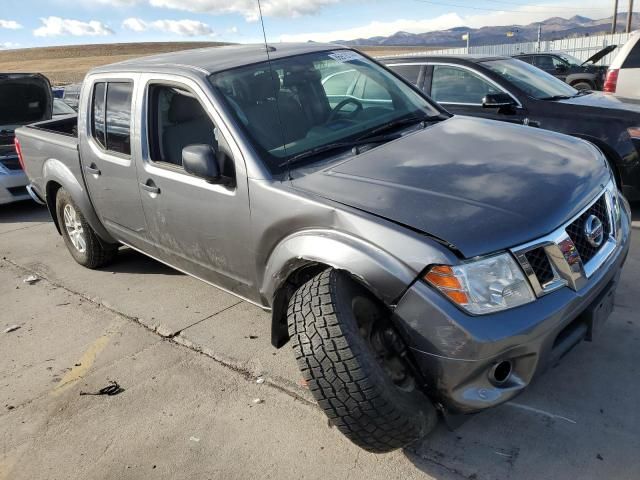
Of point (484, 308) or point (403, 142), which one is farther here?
point (403, 142)

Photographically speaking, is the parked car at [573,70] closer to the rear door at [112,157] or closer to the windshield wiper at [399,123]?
the windshield wiper at [399,123]

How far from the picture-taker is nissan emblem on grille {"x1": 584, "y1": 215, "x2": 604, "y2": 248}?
8.50 ft

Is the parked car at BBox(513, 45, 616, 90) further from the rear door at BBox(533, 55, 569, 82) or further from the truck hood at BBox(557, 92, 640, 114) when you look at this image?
the truck hood at BBox(557, 92, 640, 114)

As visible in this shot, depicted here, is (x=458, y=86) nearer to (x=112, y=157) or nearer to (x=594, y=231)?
(x=112, y=157)

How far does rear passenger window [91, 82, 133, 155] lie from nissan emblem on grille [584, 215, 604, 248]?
2.85 metres

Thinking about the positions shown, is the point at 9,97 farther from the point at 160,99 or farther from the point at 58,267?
the point at 160,99

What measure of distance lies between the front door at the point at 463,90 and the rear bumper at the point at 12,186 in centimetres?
539

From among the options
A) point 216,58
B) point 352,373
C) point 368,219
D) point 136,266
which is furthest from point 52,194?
point 352,373

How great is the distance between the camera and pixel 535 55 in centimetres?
1703

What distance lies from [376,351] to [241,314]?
5.99 feet

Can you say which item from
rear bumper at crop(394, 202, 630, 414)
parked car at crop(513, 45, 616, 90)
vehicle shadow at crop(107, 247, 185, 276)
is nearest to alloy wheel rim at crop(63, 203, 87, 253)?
vehicle shadow at crop(107, 247, 185, 276)

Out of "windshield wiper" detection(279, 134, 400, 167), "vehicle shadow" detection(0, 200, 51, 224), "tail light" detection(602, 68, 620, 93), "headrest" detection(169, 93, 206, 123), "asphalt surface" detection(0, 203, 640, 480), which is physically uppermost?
"headrest" detection(169, 93, 206, 123)

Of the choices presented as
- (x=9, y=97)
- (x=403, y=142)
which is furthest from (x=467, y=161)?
(x=9, y=97)

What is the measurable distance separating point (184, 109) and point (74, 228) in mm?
2390
